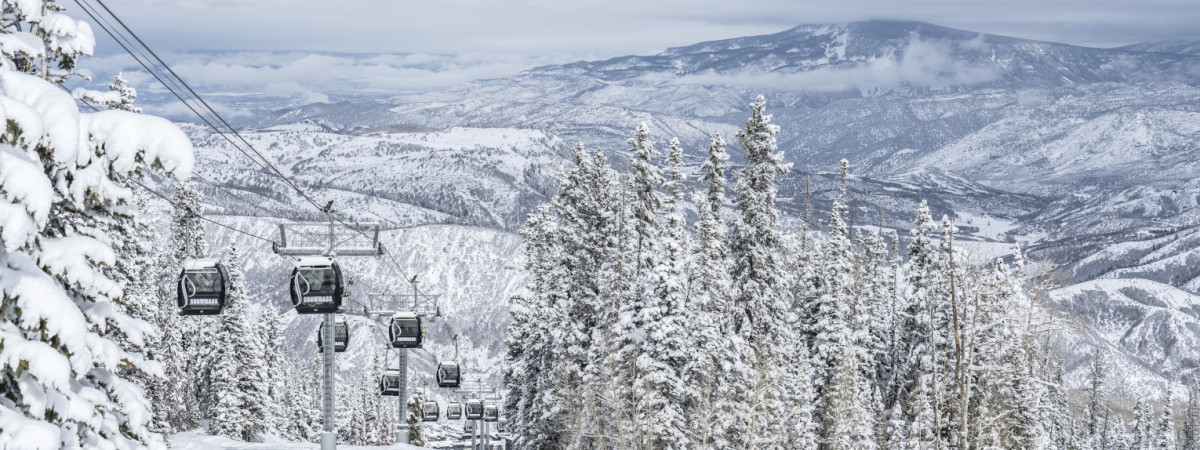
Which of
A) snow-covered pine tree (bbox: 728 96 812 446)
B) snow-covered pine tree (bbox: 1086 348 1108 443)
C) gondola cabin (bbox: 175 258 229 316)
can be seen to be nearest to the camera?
gondola cabin (bbox: 175 258 229 316)

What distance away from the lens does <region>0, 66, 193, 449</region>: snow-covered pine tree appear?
→ 21.1 ft

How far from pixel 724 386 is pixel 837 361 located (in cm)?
1071

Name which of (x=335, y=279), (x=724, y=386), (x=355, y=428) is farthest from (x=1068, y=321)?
(x=355, y=428)

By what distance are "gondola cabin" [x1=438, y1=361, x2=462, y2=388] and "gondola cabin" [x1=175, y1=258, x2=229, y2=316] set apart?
1061 inches

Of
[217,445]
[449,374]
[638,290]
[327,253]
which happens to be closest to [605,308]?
[638,290]

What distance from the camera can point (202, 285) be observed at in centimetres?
1959

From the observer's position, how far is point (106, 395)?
8852mm

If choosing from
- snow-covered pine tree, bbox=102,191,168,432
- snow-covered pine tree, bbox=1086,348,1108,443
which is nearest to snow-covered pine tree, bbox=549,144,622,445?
snow-covered pine tree, bbox=102,191,168,432

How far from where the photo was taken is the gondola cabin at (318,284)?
2309 cm

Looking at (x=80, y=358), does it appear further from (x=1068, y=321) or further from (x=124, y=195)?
(x=1068, y=321)

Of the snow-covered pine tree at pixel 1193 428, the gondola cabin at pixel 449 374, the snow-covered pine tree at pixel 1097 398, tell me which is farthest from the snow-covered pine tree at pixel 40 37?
the snow-covered pine tree at pixel 1193 428

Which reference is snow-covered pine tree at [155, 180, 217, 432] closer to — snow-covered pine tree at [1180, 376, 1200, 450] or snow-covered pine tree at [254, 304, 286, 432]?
snow-covered pine tree at [254, 304, 286, 432]

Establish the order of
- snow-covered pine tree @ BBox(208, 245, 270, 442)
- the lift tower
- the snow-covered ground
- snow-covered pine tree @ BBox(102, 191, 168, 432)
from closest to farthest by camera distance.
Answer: the lift tower → the snow-covered ground → snow-covered pine tree @ BBox(102, 191, 168, 432) → snow-covered pine tree @ BBox(208, 245, 270, 442)

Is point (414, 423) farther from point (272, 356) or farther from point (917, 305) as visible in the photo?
point (917, 305)
